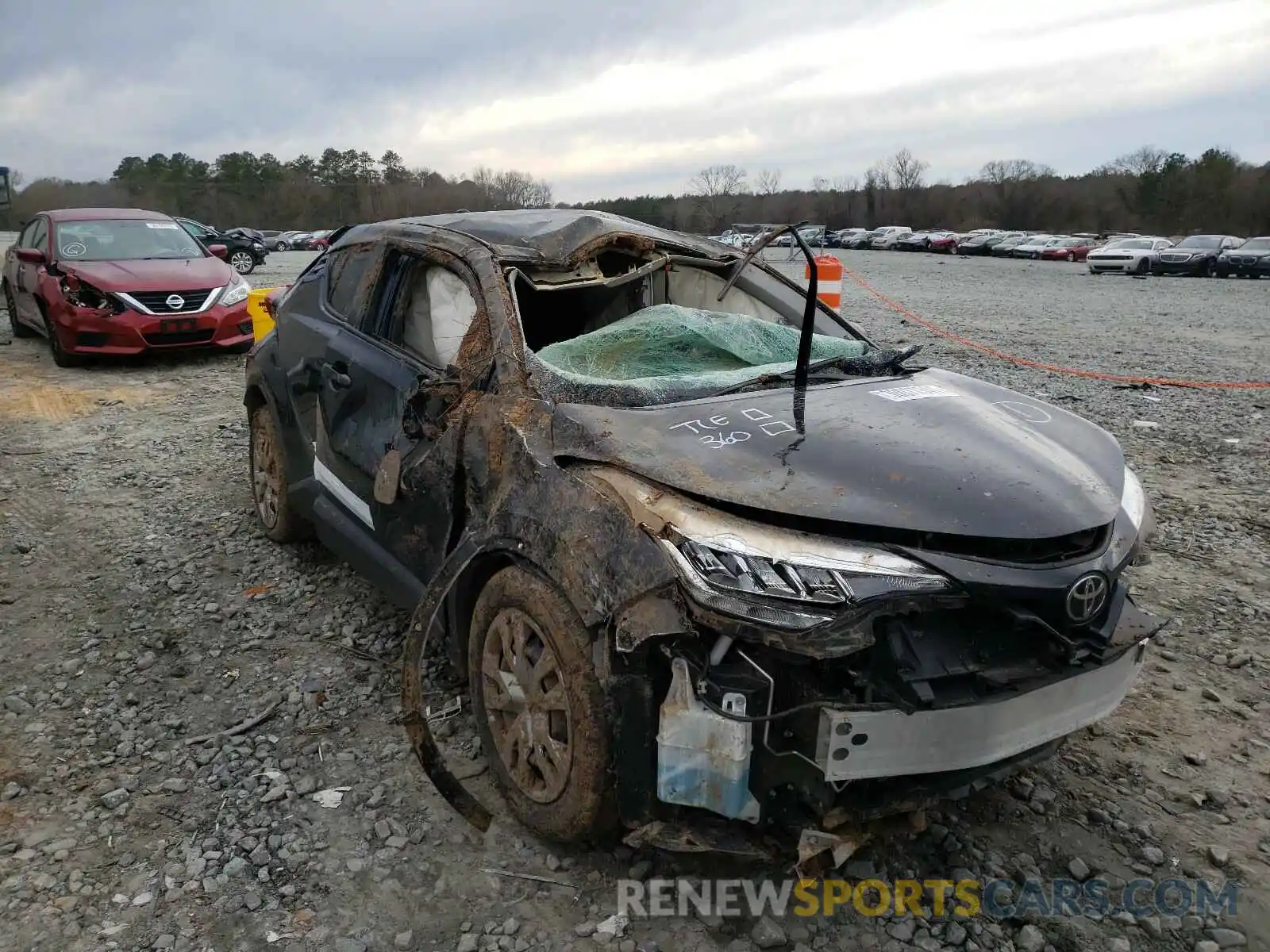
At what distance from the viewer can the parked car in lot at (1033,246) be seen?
38250mm

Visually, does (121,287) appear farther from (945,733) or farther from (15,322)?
(945,733)

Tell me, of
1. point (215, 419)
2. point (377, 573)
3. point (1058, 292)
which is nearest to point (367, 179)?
point (1058, 292)

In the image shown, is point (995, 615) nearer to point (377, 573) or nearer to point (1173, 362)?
point (377, 573)

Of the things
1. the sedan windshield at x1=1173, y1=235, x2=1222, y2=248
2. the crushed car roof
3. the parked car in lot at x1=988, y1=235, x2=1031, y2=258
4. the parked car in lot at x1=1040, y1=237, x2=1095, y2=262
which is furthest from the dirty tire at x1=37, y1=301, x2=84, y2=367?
the parked car in lot at x1=988, y1=235, x2=1031, y2=258

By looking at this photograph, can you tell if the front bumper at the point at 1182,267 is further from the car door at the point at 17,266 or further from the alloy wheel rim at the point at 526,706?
the alloy wheel rim at the point at 526,706

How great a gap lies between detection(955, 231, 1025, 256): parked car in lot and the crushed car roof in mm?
41481

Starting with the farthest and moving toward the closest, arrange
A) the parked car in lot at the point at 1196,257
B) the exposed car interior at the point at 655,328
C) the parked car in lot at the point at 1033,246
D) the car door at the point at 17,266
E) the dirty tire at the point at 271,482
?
the parked car in lot at the point at 1033,246 < the parked car in lot at the point at 1196,257 < the car door at the point at 17,266 < the dirty tire at the point at 271,482 < the exposed car interior at the point at 655,328

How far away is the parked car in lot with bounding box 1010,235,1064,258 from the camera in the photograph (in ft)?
125

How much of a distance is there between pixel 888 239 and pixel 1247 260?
24.4 m

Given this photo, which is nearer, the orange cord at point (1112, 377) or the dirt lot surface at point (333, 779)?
the dirt lot surface at point (333, 779)

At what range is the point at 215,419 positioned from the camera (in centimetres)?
743

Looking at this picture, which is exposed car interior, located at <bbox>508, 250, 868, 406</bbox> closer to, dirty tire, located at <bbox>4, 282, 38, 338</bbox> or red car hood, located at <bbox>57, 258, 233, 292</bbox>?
red car hood, located at <bbox>57, 258, 233, 292</bbox>

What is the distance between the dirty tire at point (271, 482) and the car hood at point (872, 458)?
2.28 meters

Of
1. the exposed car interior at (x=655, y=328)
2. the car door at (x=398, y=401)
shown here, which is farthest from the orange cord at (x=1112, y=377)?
the car door at (x=398, y=401)
